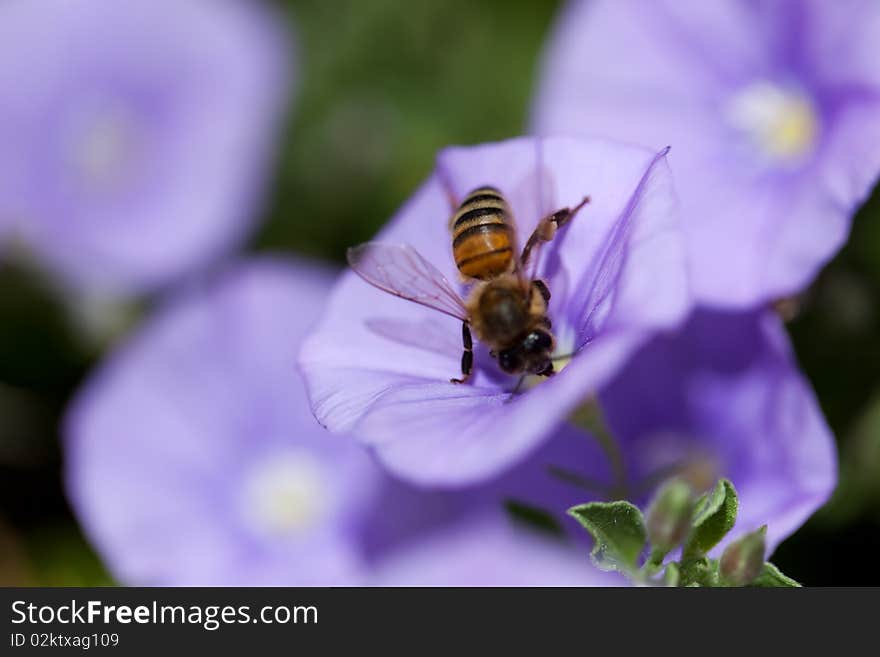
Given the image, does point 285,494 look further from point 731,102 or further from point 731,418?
point 731,102

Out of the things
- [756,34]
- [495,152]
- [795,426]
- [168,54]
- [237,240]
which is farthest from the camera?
[168,54]

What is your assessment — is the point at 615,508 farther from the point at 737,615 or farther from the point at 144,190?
the point at 144,190

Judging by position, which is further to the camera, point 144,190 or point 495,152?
point 144,190

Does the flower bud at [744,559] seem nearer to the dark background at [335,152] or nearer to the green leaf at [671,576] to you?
the green leaf at [671,576]

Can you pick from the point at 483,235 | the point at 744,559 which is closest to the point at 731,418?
the point at 483,235

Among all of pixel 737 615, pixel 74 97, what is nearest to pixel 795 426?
pixel 737 615

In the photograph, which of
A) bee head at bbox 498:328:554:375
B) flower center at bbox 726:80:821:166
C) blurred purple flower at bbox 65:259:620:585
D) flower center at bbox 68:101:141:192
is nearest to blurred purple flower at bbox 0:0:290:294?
flower center at bbox 68:101:141:192

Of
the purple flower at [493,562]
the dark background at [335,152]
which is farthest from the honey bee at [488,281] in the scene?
the dark background at [335,152]
